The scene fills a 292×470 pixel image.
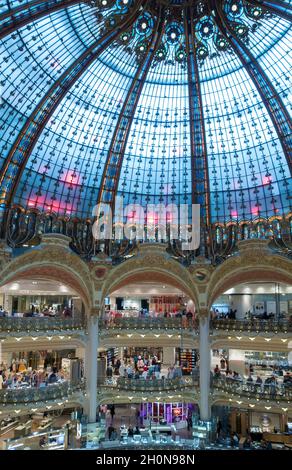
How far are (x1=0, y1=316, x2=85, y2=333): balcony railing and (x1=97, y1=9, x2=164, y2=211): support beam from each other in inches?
397

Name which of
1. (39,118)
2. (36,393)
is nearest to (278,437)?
(36,393)

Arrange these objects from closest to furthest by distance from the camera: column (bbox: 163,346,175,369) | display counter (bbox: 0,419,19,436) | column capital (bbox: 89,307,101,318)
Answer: display counter (bbox: 0,419,19,436) → column capital (bbox: 89,307,101,318) → column (bbox: 163,346,175,369)

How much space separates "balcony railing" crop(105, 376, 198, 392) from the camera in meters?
31.9

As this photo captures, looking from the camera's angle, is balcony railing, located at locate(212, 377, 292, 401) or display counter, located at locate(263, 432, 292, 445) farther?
display counter, located at locate(263, 432, 292, 445)

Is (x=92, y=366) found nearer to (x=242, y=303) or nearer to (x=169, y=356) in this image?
(x=169, y=356)

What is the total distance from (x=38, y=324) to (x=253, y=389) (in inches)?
664

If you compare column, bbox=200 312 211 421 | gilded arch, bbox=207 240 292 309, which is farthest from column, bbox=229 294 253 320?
column, bbox=200 312 211 421

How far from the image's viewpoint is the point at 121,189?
1385 inches

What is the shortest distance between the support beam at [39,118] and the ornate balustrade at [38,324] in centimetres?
758

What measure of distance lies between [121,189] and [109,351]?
658 inches

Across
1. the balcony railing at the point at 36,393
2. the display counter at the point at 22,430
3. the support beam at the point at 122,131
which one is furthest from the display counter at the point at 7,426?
the support beam at the point at 122,131

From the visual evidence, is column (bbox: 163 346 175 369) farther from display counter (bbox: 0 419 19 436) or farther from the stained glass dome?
display counter (bbox: 0 419 19 436)
